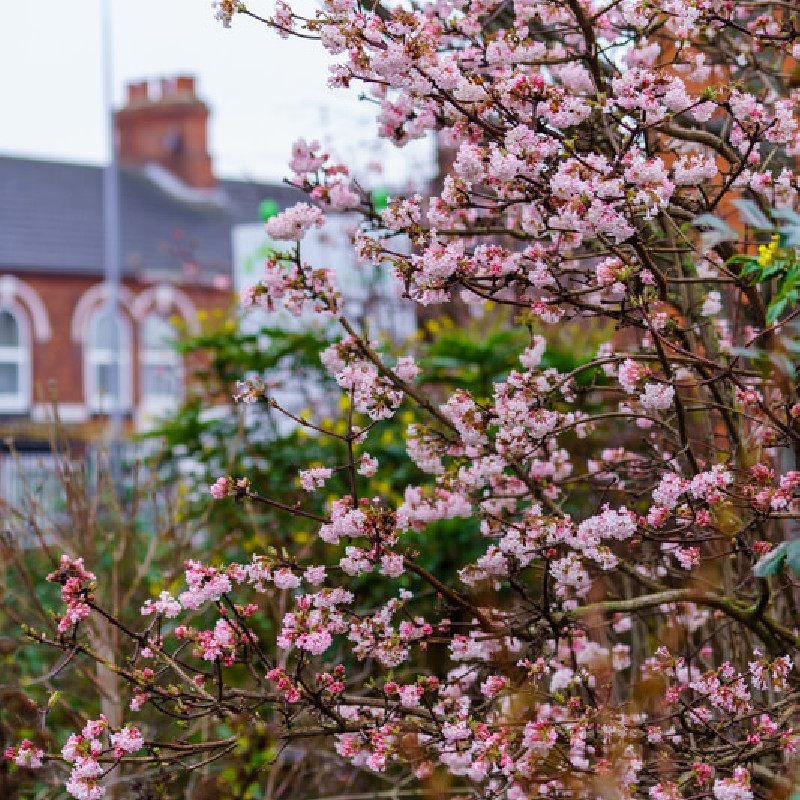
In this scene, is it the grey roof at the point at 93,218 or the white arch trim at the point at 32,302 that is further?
the grey roof at the point at 93,218

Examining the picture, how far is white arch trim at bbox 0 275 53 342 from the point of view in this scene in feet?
75.9

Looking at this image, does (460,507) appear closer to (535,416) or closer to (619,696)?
(535,416)

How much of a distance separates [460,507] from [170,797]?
1.98 m

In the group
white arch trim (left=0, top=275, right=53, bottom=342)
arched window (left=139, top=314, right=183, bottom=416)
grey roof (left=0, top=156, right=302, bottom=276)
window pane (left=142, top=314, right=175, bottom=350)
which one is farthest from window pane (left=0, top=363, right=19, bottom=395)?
window pane (left=142, top=314, right=175, bottom=350)

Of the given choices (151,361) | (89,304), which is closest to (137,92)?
(89,304)

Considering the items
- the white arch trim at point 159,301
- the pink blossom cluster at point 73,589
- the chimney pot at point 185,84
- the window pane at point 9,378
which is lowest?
the pink blossom cluster at point 73,589

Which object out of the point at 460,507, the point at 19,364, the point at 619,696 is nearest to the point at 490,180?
the point at 460,507

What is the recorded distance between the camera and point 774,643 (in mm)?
2924

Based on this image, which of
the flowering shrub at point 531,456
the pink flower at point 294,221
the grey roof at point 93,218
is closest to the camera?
the flowering shrub at point 531,456

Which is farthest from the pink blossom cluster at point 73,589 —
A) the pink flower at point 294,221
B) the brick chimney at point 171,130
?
the brick chimney at point 171,130

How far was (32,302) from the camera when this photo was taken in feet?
76.5

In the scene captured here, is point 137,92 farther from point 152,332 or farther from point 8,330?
point 8,330

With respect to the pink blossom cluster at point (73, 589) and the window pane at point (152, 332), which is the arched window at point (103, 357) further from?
the pink blossom cluster at point (73, 589)

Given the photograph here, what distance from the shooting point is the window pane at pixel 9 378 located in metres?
23.1
